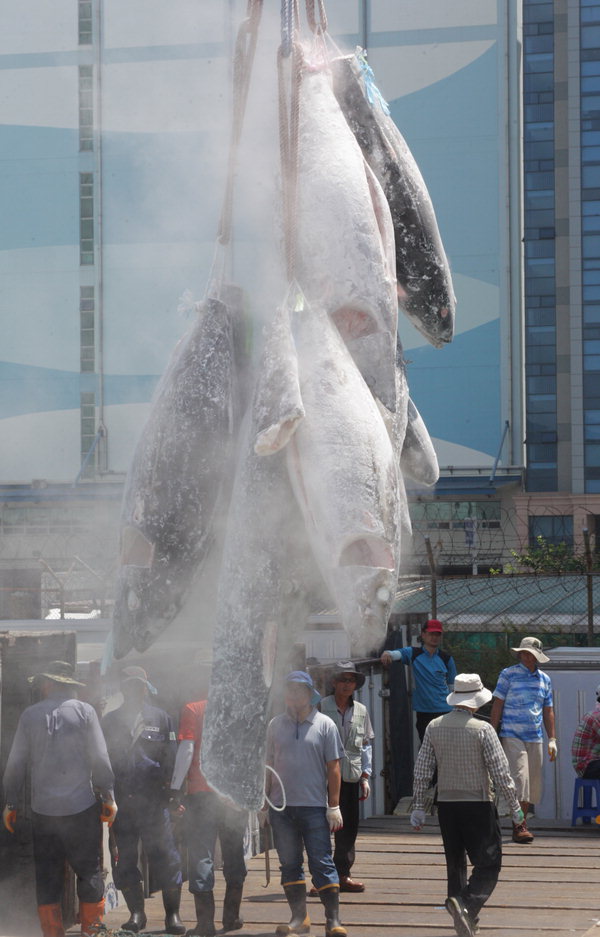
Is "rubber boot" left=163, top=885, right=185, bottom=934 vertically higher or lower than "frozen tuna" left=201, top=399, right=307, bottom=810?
lower

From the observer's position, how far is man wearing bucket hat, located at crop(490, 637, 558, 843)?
38.6ft

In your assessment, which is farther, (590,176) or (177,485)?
(590,176)

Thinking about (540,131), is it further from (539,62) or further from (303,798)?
(303,798)

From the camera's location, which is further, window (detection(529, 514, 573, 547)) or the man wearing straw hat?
window (detection(529, 514, 573, 547))

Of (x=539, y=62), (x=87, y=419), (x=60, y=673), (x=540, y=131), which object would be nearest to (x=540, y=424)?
(x=540, y=131)

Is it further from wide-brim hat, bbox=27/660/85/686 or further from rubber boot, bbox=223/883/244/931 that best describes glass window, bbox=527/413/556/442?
wide-brim hat, bbox=27/660/85/686

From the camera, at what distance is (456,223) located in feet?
135

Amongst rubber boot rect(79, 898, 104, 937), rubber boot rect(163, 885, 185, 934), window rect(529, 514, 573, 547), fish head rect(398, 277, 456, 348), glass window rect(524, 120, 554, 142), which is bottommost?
rubber boot rect(163, 885, 185, 934)

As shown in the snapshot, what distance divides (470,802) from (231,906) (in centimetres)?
184

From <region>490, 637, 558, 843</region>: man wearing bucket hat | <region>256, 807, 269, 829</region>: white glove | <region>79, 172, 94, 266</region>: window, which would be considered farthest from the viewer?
<region>79, 172, 94, 266</region>: window

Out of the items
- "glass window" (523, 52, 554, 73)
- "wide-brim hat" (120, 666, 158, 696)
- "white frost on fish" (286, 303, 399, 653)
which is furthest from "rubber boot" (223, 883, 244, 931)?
"glass window" (523, 52, 554, 73)

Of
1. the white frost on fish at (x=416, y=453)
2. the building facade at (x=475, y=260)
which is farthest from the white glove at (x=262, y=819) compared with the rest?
the building facade at (x=475, y=260)

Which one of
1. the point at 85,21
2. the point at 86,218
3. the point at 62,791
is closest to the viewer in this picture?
the point at 62,791

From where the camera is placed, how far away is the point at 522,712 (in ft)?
38.6
